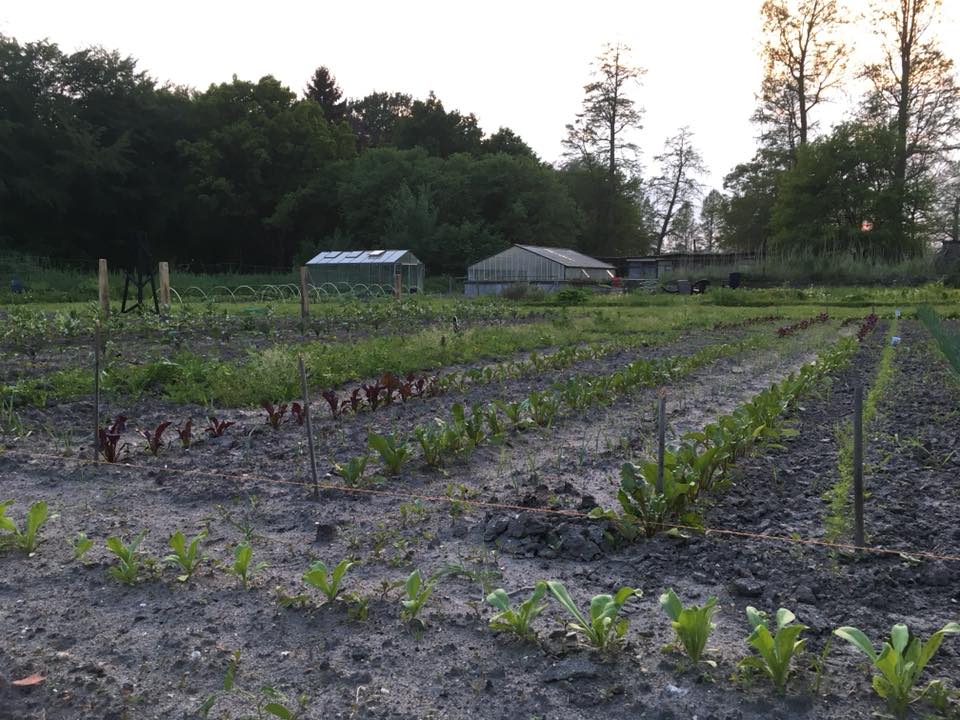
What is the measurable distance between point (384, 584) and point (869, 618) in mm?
1937

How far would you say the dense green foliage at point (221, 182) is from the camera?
39094 millimetres

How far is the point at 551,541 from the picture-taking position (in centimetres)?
370

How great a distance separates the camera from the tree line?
126 feet

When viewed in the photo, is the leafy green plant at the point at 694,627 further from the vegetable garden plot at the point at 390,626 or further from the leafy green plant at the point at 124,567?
the leafy green plant at the point at 124,567

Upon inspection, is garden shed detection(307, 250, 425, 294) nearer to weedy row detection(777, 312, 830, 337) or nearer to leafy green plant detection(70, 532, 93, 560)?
weedy row detection(777, 312, 830, 337)

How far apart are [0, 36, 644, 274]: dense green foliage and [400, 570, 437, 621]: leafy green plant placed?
129 feet

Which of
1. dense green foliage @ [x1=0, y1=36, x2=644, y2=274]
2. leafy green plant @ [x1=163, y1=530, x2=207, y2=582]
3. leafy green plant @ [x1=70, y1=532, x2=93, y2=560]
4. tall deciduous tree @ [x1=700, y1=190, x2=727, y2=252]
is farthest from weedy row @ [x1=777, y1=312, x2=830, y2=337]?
tall deciduous tree @ [x1=700, y1=190, x2=727, y2=252]

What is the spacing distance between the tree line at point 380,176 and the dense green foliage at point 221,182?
11cm

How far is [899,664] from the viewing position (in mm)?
2270

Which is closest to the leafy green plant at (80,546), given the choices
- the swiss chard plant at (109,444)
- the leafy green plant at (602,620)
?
the swiss chard plant at (109,444)

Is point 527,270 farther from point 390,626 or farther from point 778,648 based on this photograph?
point 778,648

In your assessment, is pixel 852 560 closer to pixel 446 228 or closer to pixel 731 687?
pixel 731 687

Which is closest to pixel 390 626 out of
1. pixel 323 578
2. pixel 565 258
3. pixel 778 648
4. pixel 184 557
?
pixel 323 578

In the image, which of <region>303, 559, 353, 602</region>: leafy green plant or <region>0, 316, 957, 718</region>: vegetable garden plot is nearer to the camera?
<region>0, 316, 957, 718</region>: vegetable garden plot
